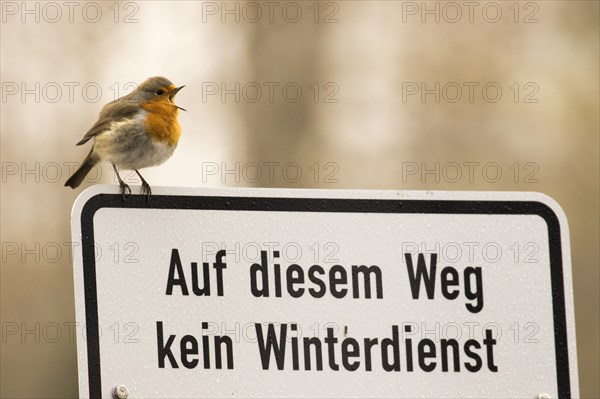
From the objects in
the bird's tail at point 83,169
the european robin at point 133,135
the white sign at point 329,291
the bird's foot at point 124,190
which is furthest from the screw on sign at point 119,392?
the bird's tail at point 83,169

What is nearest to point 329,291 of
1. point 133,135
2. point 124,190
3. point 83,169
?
point 124,190

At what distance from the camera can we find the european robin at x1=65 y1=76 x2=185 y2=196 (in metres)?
3.77

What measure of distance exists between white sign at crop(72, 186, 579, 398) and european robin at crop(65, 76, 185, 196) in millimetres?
1195

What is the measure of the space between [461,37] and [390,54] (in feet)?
2.04

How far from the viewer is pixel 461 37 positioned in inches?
339

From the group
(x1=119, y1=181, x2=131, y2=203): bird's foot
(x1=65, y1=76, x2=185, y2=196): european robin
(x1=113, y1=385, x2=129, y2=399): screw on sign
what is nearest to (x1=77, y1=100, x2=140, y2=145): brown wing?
(x1=65, y1=76, x2=185, y2=196): european robin

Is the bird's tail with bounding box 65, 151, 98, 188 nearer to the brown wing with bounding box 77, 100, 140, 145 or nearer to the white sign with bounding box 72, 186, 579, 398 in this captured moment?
the brown wing with bounding box 77, 100, 140, 145

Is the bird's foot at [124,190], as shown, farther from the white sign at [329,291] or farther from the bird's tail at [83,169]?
the bird's tail at [83,169]

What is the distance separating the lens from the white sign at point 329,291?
2461mm

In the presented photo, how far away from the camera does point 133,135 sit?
3793 mm

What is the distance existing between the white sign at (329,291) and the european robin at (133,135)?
1.19m

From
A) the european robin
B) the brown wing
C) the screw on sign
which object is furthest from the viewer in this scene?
the brown wing

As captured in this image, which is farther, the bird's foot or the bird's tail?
the bird's tail

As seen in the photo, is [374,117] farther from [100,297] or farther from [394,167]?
[100,297]
